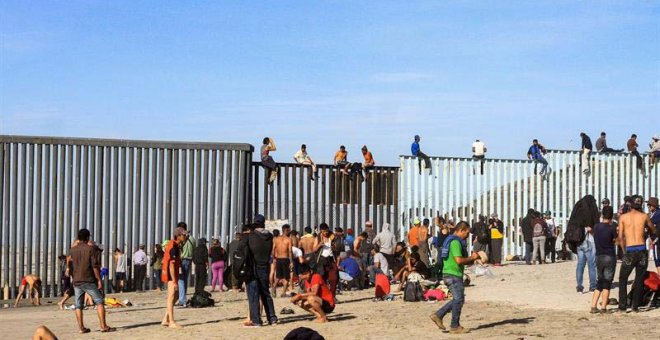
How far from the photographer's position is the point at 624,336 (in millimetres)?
16344

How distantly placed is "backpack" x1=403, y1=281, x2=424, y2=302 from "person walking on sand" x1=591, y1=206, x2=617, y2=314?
482 cm

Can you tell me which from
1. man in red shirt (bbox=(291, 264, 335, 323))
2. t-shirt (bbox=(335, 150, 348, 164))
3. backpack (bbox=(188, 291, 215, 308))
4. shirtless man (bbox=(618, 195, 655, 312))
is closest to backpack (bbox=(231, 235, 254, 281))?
man in red shirt (bbox=(291, 264, 335, 323))

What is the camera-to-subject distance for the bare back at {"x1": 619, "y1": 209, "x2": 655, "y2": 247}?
17969 millimetres

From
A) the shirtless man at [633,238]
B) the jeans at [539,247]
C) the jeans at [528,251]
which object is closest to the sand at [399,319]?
the shirtless man at [633,238]

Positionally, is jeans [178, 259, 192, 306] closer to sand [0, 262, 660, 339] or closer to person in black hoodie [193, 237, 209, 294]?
person in black hoodie [193, 237, 209, 294]

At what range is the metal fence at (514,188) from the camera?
3456 cm

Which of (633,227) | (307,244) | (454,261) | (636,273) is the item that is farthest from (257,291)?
(307,244)

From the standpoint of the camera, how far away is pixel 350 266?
84.5 feet

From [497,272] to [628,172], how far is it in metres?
8.74

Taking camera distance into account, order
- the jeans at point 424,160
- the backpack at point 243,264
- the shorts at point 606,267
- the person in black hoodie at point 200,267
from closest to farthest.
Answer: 1. the backpack at point 243,264
2. the shorts at point 606,267
3. the person in black hoodie at point 200,267
4. the jeans at point 424,160

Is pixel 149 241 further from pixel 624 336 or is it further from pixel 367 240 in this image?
pixel 624 336

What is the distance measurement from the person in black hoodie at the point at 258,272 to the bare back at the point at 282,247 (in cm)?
549

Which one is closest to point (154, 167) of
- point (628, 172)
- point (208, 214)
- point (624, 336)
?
point (208, 214)

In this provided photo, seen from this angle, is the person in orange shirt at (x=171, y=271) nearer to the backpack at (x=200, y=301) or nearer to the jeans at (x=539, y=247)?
the backpack at (x=200, y=301)
